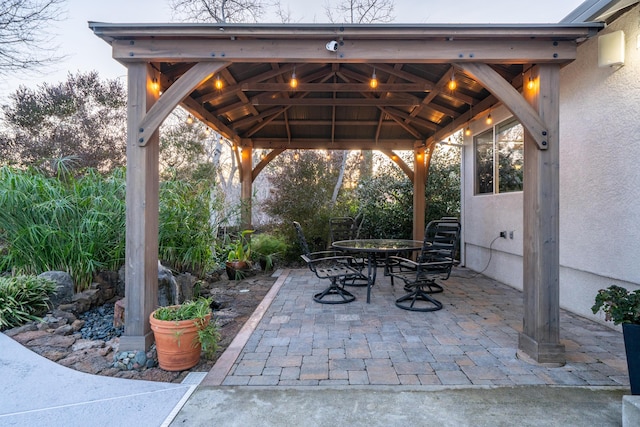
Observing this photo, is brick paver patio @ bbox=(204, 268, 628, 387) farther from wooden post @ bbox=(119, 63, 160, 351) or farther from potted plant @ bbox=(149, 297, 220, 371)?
wooden post @ bbox=(119, 63, 160, 351)

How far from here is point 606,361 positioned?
2705 mm

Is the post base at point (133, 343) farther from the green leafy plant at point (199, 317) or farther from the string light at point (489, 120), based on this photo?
the string light at point (489, 120)

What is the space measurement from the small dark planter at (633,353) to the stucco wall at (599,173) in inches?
53.5

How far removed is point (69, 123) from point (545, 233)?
962 centimetres

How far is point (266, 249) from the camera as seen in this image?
7207 millimetres

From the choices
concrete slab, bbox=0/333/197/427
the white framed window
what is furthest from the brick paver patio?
the white framed window

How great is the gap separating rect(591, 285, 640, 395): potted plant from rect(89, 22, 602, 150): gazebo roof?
73.1 inches

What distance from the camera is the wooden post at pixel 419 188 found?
24.1ft

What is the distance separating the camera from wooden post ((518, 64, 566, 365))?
275 cm

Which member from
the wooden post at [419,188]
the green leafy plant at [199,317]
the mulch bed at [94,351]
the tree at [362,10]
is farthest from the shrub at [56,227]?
the tree at [362,10]

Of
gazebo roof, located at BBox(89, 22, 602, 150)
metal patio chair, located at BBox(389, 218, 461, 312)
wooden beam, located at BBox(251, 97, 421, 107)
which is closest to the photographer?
gazebo roof, located at BBox(89, 22, 602, 150)

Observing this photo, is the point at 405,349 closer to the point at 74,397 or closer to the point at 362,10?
the point at 74,397

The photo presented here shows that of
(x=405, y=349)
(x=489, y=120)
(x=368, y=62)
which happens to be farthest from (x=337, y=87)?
(x=405, y=349)

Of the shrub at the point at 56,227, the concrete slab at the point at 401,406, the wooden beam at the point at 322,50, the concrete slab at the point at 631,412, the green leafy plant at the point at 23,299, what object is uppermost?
the wooden beam at the point at 322,50
